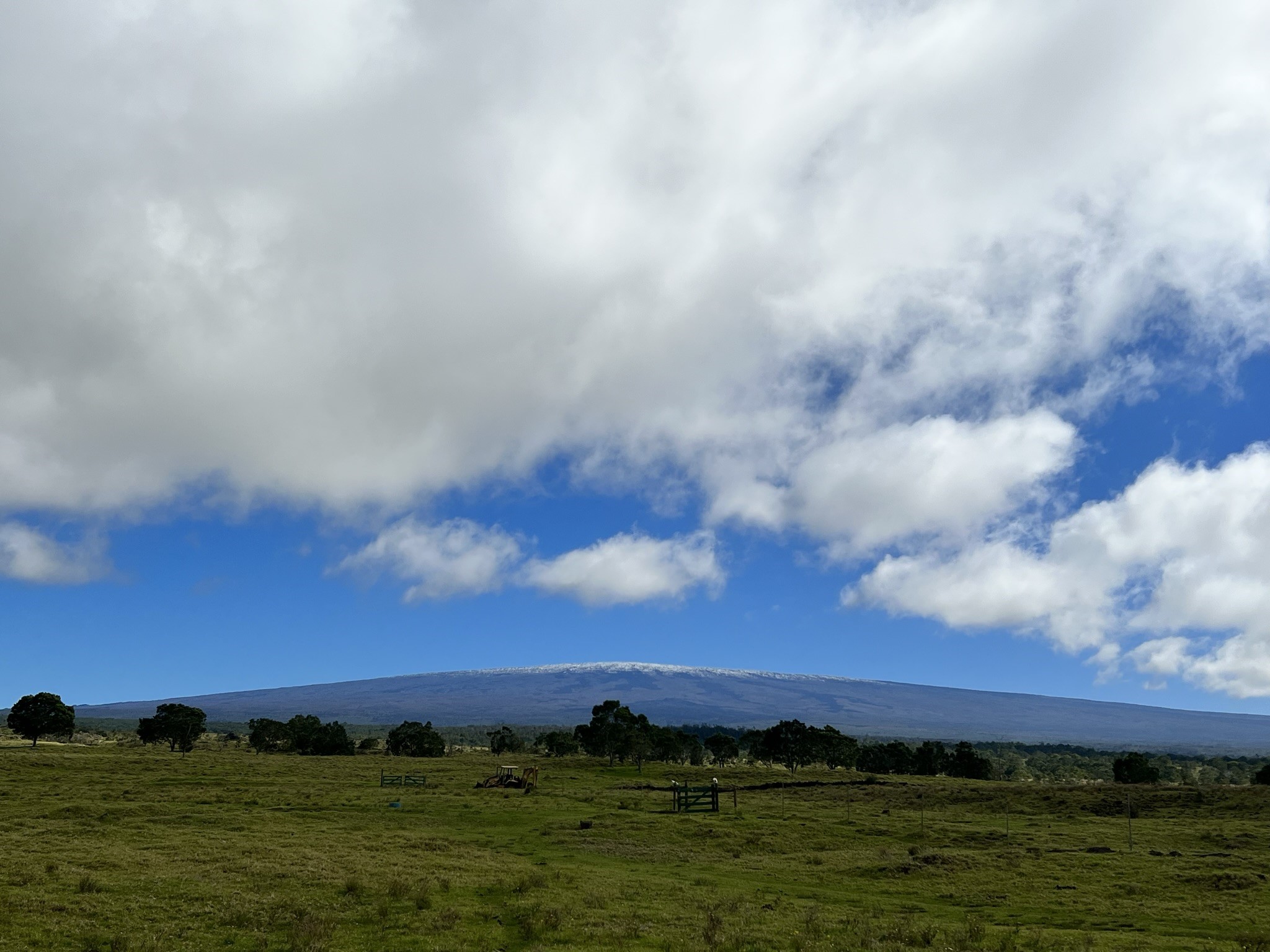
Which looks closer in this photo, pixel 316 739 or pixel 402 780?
pixel 402 780

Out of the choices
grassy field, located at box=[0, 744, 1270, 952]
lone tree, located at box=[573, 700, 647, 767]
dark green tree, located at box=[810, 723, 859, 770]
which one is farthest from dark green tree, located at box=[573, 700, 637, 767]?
grassy field, located at box=[0, 744, 1270, 952]

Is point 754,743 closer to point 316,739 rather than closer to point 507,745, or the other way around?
point 507,745

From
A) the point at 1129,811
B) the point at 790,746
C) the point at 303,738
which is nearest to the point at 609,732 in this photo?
the point at 790,746

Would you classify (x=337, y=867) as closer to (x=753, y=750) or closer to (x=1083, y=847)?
(x=1083, y=847)

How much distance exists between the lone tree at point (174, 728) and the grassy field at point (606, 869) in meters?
50.3

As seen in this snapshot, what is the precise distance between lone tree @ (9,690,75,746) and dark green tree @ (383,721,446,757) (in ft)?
144

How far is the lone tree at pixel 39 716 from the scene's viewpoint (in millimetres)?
113062

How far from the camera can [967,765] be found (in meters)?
116

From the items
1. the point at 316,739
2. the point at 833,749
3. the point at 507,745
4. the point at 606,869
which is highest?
the point at 606,869

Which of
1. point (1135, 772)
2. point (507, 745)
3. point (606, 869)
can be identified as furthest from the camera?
point (507, 745)

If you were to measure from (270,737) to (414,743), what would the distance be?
21.4m

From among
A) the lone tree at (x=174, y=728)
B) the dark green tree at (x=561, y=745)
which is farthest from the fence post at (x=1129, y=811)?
the lone tree at (x=174, y=728)

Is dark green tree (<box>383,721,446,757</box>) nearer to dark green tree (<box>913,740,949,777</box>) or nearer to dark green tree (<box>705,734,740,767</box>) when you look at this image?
dark green tree (<box>705,734,740,767</box>)

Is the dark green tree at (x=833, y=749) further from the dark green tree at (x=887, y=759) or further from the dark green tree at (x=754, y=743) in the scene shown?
the dark green tree at (x=754, y=743)
